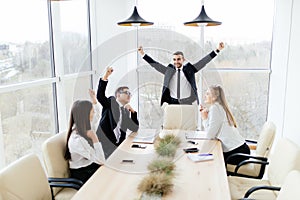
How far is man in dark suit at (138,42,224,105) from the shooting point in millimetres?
4105

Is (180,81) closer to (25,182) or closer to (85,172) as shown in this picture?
(85,172)

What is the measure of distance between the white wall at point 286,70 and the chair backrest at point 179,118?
147 centimetres

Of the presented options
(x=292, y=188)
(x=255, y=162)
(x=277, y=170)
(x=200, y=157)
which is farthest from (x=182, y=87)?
(x=292, y=188)

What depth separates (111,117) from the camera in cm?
309

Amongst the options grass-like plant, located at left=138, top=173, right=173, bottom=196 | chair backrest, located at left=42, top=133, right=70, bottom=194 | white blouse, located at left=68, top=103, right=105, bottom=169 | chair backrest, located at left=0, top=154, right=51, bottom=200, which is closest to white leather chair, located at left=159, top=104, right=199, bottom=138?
white blouse, located at left=68, top=103, right=105, bottom=169

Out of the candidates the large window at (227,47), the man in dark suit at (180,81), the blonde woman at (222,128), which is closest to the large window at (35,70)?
the large window at (227,47)

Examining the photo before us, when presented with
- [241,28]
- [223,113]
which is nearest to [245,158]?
[223,113]

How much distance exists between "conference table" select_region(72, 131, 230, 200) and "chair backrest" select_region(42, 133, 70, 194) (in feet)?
1.29

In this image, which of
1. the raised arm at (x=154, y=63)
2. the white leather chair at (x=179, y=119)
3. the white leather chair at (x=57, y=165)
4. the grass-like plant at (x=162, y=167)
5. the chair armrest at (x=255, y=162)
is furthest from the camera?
the raised arm at (x=154, y=63)

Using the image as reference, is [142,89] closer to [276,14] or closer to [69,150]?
[276,14]

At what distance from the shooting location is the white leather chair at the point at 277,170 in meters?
2.08

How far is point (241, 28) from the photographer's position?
4.29m

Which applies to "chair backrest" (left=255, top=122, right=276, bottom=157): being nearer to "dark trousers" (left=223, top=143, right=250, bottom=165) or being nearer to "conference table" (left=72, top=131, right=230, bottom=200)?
"dark trousers" (left=223, top=143, right=250, bottom=165)

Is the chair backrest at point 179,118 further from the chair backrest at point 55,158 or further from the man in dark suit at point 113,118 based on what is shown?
the chair backrest at point 55,158
